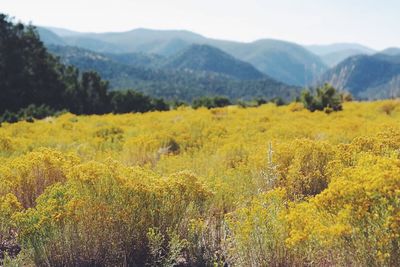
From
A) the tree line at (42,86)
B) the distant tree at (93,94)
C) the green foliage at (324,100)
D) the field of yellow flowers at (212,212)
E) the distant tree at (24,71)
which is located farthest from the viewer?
the distant tree at (93,94)

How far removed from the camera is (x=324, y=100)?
23234 millimetres

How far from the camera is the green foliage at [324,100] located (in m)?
23.0

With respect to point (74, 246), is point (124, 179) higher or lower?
higher

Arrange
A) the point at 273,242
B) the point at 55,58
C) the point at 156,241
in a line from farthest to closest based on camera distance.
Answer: the point at 55,58, the point at 156,241, the point at 273,242

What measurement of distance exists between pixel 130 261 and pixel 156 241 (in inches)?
16.5

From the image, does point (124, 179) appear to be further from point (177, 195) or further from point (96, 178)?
point (177, 195)

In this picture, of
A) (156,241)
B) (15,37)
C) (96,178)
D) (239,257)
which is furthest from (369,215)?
(15,37)

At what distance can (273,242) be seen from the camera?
4.23 m

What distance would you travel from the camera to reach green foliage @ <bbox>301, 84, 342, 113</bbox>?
23.0 m

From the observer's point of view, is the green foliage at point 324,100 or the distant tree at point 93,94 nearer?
the green foliage at point 324,100

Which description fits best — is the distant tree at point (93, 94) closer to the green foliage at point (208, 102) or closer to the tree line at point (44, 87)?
the tree line at point (44, 87)

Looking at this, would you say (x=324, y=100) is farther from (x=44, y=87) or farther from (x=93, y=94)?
(x=44, y=87)

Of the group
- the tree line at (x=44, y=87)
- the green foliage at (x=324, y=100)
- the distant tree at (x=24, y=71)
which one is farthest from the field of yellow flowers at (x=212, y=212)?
the distant tree at (x=24, y=71)

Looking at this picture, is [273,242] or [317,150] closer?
[273,242]
